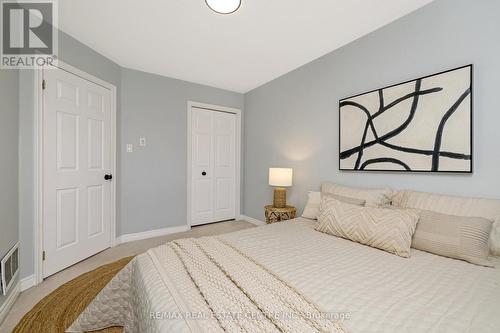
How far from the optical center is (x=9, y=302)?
1.64m

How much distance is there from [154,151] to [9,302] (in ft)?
6.85

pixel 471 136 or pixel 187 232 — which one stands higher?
pixel 471 136

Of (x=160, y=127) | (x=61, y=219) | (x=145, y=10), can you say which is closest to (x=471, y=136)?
(x=145, y=10)

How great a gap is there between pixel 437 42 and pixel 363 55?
631 mm

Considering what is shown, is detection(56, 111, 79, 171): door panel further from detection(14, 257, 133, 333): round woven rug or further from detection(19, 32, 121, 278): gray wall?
detection(14, 257, 133, 333): round woven rug

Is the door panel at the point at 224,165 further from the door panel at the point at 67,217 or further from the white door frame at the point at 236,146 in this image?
the door panel at the point at 67,217

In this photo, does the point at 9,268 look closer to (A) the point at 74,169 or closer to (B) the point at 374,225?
(A) the point at 74,169

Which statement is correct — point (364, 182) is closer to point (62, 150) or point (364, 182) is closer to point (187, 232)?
point (187, 232)

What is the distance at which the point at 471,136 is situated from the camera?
157 centimetres

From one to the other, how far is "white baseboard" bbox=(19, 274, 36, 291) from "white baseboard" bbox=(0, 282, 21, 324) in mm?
38

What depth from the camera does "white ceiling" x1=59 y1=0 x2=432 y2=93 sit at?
1838mm

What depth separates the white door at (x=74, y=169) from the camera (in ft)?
6.91

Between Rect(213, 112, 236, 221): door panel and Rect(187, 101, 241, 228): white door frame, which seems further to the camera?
Rect(213, 112, 236, 221): door panel

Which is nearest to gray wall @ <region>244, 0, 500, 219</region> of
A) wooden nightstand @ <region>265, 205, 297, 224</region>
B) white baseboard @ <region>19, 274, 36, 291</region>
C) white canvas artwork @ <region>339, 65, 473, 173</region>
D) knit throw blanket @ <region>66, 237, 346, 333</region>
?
white canvas artwork @ <region>339, 65, 473, 173</region>
